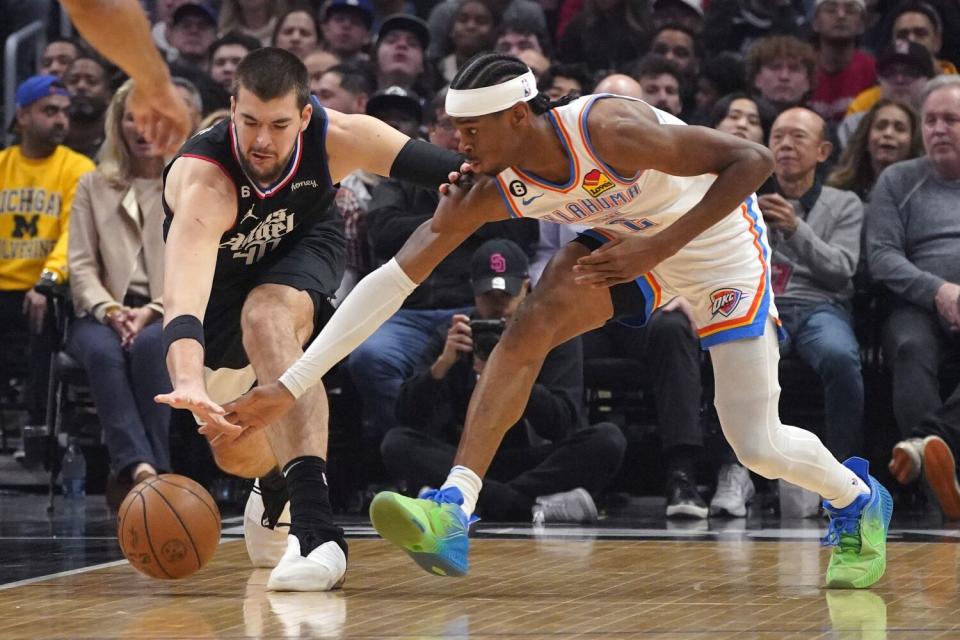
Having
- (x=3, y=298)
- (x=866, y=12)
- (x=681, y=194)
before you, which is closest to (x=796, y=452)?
(x=681, y=194)

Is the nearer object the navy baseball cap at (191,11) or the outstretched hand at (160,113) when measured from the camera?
the outstretched hand at (160,113)

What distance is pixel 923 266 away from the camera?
7742 mm

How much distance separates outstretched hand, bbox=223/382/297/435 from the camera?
4461 millimetres

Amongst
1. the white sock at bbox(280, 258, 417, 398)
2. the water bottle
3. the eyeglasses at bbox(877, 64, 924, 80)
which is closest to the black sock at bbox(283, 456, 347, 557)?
the white sock at bbox(280, 258, 417, 398)

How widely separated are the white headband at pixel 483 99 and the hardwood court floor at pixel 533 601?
1.48 metres

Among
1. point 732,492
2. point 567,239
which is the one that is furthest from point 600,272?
point 567,239

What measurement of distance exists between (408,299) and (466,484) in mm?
3406

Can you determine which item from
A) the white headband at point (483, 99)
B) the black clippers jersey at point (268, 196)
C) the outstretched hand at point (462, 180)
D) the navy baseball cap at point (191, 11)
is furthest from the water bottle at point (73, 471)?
the white headband at point (483, 99)

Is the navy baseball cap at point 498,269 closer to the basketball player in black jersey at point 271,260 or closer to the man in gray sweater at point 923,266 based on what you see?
the basketball player in black jersey at point 271,260

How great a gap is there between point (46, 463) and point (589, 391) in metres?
2.90

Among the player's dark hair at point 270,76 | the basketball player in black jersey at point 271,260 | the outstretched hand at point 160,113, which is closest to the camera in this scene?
the outstretched hand at point 160,113

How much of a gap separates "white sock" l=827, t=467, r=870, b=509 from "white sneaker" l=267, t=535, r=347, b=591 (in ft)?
5.31

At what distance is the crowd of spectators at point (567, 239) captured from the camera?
288 inches

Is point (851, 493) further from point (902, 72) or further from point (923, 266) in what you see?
point (902, 72)
